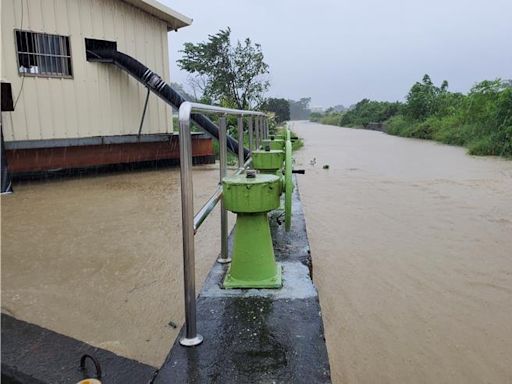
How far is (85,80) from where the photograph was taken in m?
8.52

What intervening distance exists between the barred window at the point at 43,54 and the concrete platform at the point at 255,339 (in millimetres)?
6783

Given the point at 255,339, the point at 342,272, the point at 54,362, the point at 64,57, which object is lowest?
the point at 342,272

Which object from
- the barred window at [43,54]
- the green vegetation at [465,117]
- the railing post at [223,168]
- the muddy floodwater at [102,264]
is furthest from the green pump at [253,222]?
the green vegetation at [465,117]

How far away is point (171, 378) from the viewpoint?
5.53ft

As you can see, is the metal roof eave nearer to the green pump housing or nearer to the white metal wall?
the white metal wall

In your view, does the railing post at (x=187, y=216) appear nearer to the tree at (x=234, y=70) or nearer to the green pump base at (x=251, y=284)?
the green pump base at (x=251, y=284)

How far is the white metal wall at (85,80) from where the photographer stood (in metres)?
7.56

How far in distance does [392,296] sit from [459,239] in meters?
1.85

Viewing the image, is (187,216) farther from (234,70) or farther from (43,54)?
(234,70)

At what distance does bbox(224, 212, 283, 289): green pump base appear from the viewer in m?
2.33

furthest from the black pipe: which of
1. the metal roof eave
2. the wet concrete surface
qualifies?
the wet concrete surface

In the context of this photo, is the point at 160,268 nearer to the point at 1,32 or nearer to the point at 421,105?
the point at 1,32

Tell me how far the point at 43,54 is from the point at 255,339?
25.1 feet

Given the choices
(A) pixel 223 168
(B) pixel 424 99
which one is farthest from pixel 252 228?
(B) pixel 424 99
